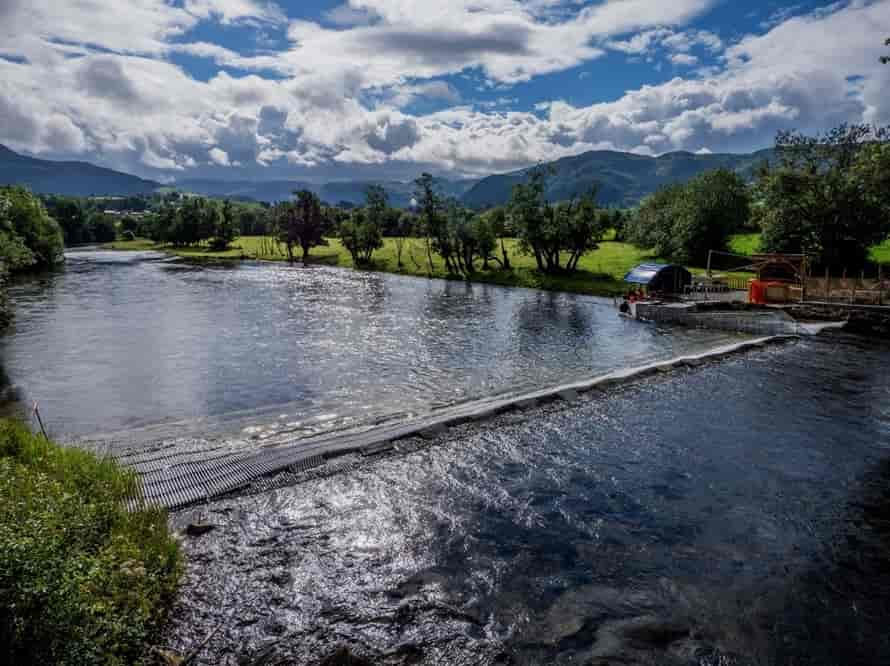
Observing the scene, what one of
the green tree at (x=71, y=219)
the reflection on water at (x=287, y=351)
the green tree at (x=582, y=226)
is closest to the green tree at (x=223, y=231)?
the green tree at (x=71, y=219)

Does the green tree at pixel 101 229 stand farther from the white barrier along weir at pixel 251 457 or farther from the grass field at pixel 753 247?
the white barrier along weir at pixel 251 457

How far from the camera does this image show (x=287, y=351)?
1288 inches

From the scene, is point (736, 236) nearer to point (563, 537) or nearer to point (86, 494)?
point (563, 537)

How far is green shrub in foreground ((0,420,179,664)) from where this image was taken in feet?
23.4

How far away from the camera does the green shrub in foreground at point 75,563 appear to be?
23.4 feet

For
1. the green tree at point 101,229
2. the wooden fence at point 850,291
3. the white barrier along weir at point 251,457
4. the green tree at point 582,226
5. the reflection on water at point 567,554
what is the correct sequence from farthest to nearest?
the green tree at point 101,229, the green tree at point 582,226, the wooden fence at point 850,291, the white barrier along weir at point 251,457, the reflection on water at point 567,554

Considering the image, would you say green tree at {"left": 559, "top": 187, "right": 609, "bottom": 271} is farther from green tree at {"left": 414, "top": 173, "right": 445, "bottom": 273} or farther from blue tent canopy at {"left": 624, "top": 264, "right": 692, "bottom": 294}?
green tree at {"left": 414, "top": 173, "right": 445, "bottom": 273}

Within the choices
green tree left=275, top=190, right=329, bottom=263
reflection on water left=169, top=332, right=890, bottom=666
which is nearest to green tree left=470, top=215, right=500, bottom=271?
green tree left=275, top=190, right=329, bottom=263

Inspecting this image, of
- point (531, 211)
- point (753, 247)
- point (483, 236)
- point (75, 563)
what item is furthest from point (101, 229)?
point (75, 563)

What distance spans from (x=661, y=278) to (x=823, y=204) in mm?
18339

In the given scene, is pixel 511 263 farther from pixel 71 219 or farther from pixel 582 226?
pixel 71 219

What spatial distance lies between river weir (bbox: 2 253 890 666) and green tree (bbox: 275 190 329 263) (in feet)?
278

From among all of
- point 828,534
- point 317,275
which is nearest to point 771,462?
point 828,534

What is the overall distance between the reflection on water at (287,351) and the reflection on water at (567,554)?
628 centimetres
